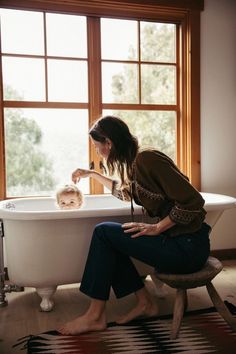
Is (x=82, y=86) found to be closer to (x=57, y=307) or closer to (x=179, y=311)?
(x=57, y=307)

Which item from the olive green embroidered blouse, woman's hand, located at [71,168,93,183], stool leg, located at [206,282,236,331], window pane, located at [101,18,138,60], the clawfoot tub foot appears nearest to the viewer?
the olive green embroidered blouse

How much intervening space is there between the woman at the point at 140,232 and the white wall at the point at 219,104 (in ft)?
4.64

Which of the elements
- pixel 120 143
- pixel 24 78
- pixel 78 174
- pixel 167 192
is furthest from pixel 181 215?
pixel 24 78

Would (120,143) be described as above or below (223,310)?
above

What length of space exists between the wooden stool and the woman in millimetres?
36

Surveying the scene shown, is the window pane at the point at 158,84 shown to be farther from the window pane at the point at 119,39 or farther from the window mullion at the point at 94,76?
the window mullion at the point at 94,76

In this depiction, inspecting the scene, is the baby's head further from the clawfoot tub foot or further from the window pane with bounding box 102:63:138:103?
the window pane with bounding box 102:63:138:103

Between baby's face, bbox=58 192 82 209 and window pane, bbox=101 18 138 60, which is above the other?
window pane, bbox=101 18 138 60

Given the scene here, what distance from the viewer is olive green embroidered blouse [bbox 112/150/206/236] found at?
151cm

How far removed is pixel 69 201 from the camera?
7.55 feet

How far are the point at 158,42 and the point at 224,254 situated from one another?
195cm

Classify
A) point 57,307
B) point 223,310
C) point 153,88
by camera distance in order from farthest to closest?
point 153,88 → point 57,307 → point 223,310

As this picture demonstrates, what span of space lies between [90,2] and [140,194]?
1.81 meters

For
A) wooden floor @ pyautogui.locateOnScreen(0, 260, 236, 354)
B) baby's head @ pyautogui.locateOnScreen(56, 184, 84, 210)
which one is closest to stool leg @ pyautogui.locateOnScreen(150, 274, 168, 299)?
wooden floor @ pyautogui.locateOnScreen(0, 260, 236, 354)
